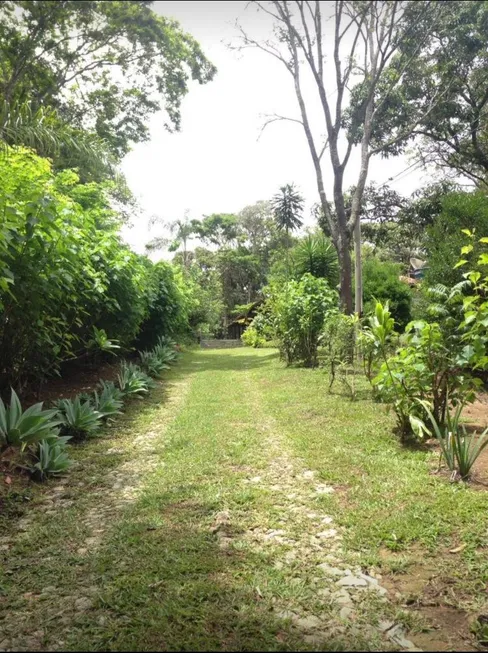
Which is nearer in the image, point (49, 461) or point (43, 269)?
point (49, 461)

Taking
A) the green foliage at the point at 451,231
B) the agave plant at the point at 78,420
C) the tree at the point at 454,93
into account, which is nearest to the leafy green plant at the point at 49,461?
the agave plant at the point at 78,420

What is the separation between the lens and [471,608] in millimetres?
1941

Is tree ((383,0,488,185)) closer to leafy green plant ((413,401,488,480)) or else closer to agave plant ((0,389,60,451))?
leafy green plant ((413,401,488,480))

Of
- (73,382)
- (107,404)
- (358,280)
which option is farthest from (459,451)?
(358,280)

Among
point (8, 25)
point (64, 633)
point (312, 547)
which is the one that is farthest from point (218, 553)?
point (8, 25)

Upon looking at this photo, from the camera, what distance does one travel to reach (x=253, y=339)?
2388 centimetres

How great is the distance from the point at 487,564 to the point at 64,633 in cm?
197

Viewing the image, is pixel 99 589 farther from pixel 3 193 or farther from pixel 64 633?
pixel 3 193

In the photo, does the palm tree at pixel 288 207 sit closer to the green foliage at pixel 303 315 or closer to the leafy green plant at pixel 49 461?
the green foliage at pixel 303 315

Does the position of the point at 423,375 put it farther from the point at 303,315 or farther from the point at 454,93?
the point at 303,315

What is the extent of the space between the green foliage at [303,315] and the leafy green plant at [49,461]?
7062mm

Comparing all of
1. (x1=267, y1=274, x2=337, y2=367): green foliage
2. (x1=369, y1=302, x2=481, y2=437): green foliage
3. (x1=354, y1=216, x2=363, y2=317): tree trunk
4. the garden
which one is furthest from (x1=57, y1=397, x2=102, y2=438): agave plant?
(x1=354, y1=216, x2=363, y2=317): tree trunk

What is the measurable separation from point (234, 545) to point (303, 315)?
8.32m

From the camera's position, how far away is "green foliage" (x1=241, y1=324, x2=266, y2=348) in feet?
75.4
